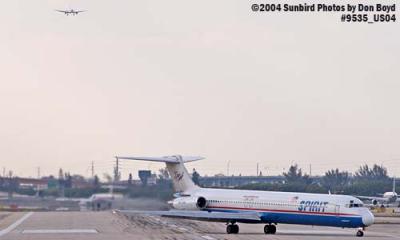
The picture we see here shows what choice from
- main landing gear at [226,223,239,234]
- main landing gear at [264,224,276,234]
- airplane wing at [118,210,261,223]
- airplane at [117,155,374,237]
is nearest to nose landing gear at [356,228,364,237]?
airplane at [117,155,374,237]

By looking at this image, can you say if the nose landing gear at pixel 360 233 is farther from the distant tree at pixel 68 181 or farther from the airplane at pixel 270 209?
the distant tree at pixel 68 181

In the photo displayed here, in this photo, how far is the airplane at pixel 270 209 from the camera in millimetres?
58938

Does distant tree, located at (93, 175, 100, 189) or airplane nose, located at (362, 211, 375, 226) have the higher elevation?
distant tree, located at (93, 175, 100, 189)

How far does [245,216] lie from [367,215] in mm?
7869

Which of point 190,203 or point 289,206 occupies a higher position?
point 190,203

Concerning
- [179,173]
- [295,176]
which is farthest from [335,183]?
[179,173]

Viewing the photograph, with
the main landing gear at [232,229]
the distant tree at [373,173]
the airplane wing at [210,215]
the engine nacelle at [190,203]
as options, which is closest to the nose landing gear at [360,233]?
the airplane wing at [210,215]

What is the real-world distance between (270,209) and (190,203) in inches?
234

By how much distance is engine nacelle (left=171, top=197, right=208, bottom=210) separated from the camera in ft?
212

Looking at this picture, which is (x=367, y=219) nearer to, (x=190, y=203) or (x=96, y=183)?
(x=190, y=203)

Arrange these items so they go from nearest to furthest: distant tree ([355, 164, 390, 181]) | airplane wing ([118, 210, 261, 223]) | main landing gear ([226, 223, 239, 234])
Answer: main landing gear ([226, 223, 239, 234]), airplane wing ([118, 210, 261, 223]), distant tree ([355, 164, 390, 181])

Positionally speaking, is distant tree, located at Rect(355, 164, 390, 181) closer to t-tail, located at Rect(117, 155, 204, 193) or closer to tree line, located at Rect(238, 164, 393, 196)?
tree line, located at Rect(238, 164, 393, 196)

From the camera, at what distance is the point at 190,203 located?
6500 centimetres

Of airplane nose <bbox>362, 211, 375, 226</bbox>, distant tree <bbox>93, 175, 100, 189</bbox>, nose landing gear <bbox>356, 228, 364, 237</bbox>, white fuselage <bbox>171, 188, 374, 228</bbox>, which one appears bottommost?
nose landing gear <bbox>356, 228, 364, 237</bbox>
